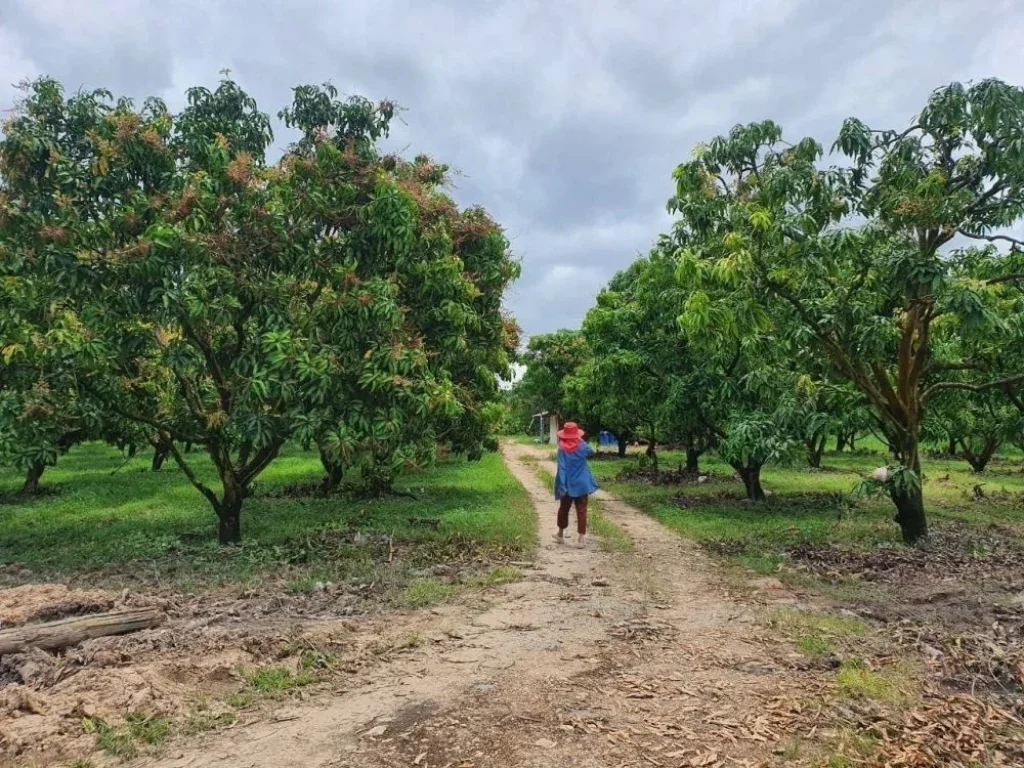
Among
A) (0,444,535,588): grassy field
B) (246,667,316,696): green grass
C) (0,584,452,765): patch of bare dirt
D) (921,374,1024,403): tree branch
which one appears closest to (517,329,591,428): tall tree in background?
(0,444,535,588): grassy field

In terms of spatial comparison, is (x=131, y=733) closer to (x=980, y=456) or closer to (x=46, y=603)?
(x=46, y=603)

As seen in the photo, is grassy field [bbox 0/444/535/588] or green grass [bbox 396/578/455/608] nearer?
green grass [bbox 396/578/455/608]

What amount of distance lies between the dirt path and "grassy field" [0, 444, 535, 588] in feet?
11.1

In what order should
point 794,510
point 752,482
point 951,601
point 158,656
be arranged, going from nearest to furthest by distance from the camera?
point 158,656 < point 951,601 < point 794,510 < point 752,482

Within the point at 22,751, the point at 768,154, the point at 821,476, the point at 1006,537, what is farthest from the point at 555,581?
the point at 821,476

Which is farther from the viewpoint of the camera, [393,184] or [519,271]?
[519,271]

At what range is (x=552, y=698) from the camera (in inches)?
186

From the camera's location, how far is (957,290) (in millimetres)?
8016

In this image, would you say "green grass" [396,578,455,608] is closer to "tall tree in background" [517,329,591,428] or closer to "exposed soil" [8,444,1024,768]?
"exposed soil" [8,444,1024,768]

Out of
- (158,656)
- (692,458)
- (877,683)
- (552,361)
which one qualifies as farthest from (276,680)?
(552,361)

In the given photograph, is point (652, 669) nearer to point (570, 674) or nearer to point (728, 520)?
point (570, 674)

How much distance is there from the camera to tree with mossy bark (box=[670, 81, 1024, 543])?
8422 millimetres

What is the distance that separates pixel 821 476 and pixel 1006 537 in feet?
38.8

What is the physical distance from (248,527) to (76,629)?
7.00 m
